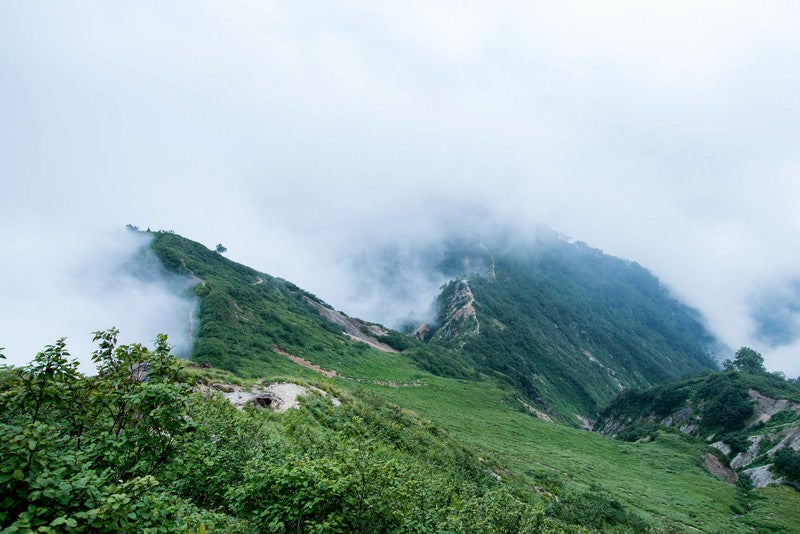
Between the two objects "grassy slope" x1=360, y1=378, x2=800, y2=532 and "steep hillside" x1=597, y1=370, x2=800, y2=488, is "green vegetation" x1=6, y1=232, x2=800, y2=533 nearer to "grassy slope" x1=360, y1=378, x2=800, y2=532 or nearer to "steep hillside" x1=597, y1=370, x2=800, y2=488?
"grassy slope" x1=360, y1=378, x2=800, y2=532

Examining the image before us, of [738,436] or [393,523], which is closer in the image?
[393,523]

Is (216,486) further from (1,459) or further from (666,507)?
(666,507)

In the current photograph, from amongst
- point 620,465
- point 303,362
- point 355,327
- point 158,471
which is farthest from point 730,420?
point 158,471

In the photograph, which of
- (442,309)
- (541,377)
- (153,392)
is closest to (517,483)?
(153,392)

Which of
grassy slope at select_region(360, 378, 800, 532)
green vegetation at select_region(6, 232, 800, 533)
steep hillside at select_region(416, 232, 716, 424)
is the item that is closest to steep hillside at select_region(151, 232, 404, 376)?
green vegetation at select_region(6, 232, 800, 533)

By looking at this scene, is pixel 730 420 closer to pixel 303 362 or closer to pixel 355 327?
pixel 303 362

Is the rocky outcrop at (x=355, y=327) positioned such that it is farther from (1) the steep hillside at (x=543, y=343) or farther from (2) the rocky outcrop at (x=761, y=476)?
(2) the rocky outcrop at (x=761, y=476)

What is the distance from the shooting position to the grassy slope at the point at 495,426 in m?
29.8

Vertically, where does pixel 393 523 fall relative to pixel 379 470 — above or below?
below

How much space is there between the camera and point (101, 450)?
5.54 m

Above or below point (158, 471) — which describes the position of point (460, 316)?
above

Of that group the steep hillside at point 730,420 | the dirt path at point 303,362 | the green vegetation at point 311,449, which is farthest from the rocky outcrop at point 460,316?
the dirt path at point 303,362

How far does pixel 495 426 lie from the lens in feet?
152

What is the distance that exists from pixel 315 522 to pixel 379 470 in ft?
5.12
